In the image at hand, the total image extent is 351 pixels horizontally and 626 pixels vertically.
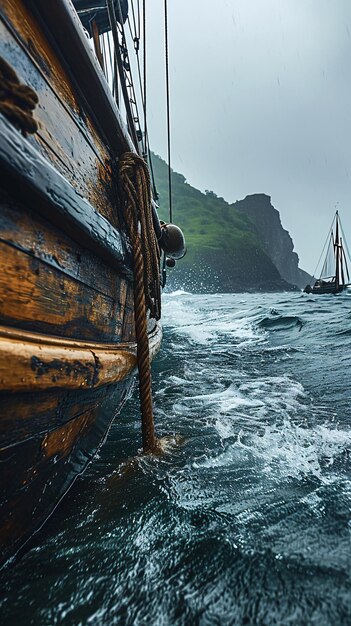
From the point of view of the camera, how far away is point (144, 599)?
3.68ft

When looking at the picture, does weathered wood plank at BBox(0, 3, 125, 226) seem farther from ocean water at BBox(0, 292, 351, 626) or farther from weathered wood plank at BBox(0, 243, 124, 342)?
ocean water at BBox(0, 292, 351, 626)

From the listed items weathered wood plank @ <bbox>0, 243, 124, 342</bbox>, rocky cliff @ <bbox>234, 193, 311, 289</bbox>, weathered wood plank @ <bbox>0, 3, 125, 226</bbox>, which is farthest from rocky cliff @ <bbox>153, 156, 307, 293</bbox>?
weathered wood plank @ <bbox>0, 243, 124, 342</bbox>

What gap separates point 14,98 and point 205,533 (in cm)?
185

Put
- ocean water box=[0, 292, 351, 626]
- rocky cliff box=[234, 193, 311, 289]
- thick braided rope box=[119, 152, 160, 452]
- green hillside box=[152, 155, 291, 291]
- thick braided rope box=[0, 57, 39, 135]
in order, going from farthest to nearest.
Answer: rocky cliff box=[234, 193, 311, 289] → green hillside box=[152, 155, 291, 291] → thick braided rope box=[119, 152, 160, 452] → ocean water box=[0, 292, 351, 626] → thick braided rope box=[0, 57, 39, 135]

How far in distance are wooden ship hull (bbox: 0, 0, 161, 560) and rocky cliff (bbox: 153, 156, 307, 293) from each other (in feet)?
242

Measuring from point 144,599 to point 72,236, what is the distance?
4.74 ft

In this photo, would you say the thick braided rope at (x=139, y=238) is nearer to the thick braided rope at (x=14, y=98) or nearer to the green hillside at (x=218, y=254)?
the thick braided rope at (x=14, y=98)

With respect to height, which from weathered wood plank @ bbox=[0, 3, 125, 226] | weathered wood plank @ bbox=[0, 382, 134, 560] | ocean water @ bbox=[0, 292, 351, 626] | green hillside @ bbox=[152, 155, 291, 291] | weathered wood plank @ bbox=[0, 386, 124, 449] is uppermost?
green hillside @ bbox=[152, 155, 291, 291]

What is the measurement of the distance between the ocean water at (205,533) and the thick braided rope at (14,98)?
1637mm

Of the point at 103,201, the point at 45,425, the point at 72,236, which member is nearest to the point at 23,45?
the point at 72,236

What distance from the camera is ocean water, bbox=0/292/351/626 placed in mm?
1086

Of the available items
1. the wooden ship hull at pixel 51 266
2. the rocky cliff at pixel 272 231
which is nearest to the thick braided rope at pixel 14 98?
the wooden ship hull at pixel 51 266

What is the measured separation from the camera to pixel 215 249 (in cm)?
8606

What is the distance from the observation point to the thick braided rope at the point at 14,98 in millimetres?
964
